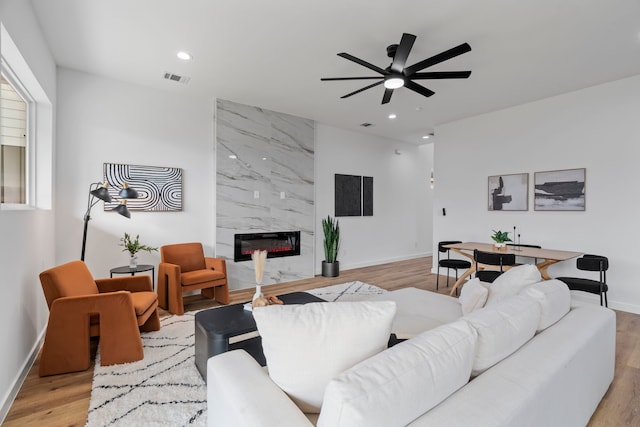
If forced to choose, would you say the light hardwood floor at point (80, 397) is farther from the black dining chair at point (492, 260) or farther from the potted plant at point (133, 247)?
the potted plant at point (133, 247)

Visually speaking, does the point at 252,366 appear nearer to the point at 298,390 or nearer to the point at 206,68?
the point at 298,390

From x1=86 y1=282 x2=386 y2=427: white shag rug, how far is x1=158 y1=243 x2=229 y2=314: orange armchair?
0.70 m

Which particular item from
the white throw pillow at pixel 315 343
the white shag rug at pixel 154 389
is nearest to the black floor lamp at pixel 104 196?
the white shag rug at pixel 154 389

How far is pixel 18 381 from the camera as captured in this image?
2.12 m

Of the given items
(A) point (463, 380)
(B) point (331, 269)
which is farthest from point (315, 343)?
(B) point (331, 269)

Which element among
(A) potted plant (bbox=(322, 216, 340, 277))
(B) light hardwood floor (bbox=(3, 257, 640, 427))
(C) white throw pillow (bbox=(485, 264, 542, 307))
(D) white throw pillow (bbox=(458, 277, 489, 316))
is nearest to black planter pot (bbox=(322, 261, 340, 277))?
(A) potted plant (bbox=(322, 216, 340, 277))

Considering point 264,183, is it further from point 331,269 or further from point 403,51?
point 403,51

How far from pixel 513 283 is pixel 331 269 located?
3763 mm

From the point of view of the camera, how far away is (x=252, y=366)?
1.22m

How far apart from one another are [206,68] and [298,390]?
3.59 metres

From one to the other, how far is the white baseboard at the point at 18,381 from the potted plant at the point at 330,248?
12.9ft

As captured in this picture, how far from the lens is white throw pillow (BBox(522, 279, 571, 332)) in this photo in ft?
5.26

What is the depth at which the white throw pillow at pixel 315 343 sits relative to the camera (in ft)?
3.49

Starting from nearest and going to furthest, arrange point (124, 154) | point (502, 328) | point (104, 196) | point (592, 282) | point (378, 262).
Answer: point (502, 328) < point (104, 196) < point (592, 282) < point (124, 154) < point (378, 262)
